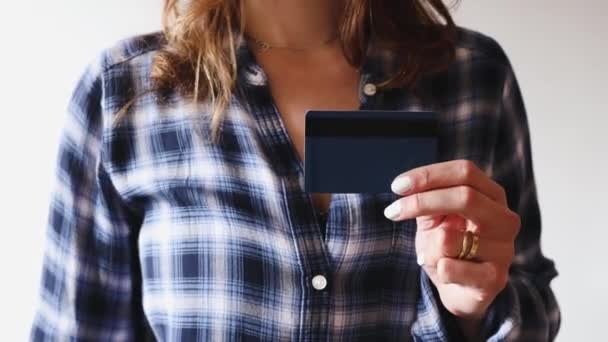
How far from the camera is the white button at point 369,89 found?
0.60m

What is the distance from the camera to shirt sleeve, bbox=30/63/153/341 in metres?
0.59

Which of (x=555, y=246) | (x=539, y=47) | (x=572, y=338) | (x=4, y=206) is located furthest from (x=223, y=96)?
(x=572, y=338)

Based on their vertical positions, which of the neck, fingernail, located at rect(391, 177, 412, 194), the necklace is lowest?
fingernail, located at rect(391, 177, 412, 194)

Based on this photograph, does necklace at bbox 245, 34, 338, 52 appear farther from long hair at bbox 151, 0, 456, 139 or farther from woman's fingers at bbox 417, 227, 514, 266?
woman's fingers at bbox 417, 227, 514, 266

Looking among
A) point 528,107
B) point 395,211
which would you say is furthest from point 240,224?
point 528,107

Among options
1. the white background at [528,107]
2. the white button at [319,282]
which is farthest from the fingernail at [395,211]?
the white background at [528,107]

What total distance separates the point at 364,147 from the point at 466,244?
0.11m

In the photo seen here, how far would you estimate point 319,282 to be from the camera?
54 cm

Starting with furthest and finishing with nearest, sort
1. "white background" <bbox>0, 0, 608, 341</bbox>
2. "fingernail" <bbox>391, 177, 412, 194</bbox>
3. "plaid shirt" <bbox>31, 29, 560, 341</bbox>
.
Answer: "white background" <bbox>0, 0, 608, 341</bbox>
"plaid shirt" <bbox>31, 29, 560, 341</bbox>
"fingernail" <bbox>391, 177, 412, 194</bbox>

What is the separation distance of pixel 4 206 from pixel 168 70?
1.50ft

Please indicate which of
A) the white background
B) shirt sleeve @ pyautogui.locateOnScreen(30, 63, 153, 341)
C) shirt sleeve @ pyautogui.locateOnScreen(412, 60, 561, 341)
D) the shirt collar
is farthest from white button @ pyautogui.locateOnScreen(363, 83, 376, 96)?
the white background

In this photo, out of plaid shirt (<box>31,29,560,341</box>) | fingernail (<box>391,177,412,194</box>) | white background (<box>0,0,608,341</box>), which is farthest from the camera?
white background (<box>0,0,608,341</box>)

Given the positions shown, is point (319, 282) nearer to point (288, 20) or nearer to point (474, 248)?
point (474, 248)

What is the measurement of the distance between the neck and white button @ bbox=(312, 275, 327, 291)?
9.9 inches
